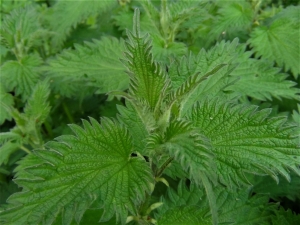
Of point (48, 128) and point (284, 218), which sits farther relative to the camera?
point (48, 128)

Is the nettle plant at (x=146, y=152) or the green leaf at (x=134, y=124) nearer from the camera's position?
the nettle plant at (x=146, y=152)

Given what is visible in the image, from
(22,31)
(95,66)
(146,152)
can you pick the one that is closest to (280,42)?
(95,66)

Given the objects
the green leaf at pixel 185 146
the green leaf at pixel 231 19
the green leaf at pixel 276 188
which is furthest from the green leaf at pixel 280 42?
the green leaf at pixel 185 146

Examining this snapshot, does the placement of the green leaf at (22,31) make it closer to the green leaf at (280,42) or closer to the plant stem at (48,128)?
the plant stem at (48,128)

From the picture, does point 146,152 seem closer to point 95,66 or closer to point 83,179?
point 83,179

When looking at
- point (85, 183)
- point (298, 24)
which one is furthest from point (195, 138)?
point (298, 24)

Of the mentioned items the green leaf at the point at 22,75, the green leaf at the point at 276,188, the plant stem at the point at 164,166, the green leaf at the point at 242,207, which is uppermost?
the green leaf at the point at 22,75
